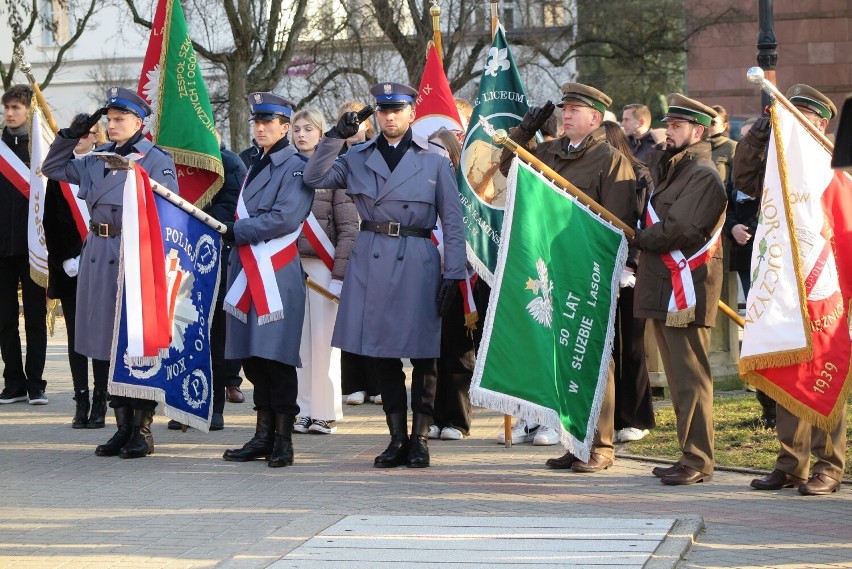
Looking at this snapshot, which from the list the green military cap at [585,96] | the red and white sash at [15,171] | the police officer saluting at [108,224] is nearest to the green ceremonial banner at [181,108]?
the police officer saluting at [108,224]

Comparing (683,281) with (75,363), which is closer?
(683,281)

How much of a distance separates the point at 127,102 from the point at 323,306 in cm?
201

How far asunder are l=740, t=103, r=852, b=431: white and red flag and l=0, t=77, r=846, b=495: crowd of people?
0.84ft

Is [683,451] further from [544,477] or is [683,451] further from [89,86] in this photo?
[89,86]

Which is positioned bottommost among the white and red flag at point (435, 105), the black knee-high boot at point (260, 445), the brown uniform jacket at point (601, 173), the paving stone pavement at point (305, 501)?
the paving stone pavement at point (305, 501)

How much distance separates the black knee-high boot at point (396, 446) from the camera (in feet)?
27.1

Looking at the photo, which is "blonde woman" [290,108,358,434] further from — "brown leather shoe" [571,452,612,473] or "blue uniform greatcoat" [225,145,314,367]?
"brown leather shoe" [571,452,612,473]

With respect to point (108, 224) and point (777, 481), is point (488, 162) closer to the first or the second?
point (108, 224)

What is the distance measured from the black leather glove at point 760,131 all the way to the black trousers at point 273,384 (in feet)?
9.84

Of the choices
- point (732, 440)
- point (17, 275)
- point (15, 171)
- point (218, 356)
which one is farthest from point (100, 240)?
point (732, 440)

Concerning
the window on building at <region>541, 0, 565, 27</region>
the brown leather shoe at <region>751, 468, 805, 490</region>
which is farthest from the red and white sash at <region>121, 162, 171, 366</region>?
the window on building at <region>541, 0, 565, 27</region>

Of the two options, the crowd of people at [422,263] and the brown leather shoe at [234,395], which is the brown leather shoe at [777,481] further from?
the brown leather shoe at [234,395]

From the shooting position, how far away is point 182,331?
8.66m

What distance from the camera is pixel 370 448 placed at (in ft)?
29.5
